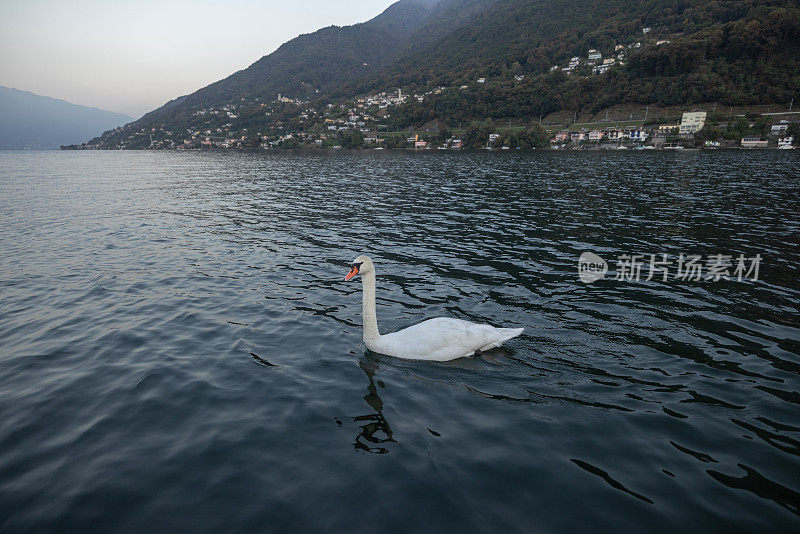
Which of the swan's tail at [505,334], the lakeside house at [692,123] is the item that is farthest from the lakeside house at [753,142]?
the swan's tail at [505,334]

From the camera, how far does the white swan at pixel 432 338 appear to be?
7949 mm

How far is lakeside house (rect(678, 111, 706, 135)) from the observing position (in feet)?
377

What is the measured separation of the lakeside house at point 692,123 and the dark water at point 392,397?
428 feet

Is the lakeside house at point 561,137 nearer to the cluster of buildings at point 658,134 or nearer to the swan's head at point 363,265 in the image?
the cluster of buildings at point 658,134

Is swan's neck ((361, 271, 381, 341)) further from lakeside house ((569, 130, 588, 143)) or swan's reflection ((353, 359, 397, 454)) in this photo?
lakeside house ((569, 130, 588, 143))

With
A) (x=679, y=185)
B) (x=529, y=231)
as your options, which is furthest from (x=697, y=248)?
(x=679, y=185)

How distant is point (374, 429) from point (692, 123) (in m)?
151

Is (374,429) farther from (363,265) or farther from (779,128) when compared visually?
(779,128)

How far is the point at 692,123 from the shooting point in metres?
116

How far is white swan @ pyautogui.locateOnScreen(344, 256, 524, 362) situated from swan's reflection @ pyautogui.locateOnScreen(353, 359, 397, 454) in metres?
1.17

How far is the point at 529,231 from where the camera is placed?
19.8 m

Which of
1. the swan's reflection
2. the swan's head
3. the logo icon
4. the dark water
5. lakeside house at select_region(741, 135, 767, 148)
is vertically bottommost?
the swan's reflection

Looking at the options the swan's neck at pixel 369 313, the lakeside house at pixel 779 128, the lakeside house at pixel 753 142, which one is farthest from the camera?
the lakeside house at pixel 779 128

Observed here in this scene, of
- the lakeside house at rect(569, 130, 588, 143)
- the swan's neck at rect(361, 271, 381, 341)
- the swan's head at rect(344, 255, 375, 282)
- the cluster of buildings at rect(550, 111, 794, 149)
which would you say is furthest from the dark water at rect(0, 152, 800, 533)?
the lakeside house at rect(569, 130, 588, 143)
